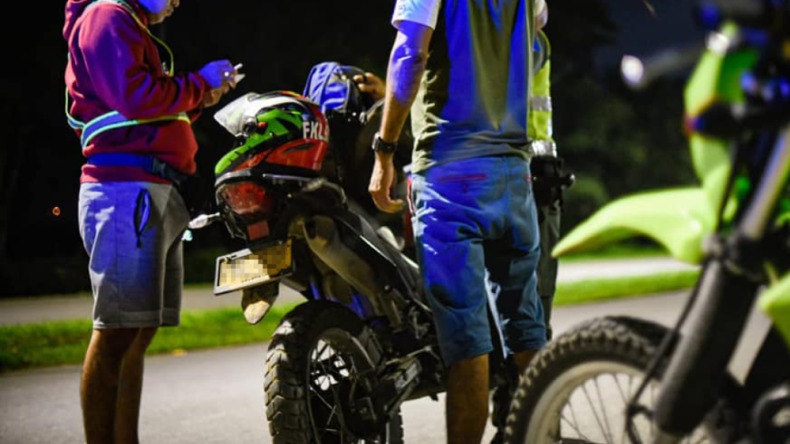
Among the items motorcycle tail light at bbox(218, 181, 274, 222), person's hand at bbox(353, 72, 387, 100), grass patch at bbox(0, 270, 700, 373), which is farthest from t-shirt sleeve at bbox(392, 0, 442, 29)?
grass patch at bbox(0, 270, 700, 373)

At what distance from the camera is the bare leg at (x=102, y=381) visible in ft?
13.3

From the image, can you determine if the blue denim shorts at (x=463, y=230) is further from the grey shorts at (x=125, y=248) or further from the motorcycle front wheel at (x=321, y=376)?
the grey shorts at (x=125, y=248)

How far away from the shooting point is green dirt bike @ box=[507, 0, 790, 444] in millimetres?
2283

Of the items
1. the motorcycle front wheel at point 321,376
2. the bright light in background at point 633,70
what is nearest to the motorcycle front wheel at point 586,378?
the bright light in background at point 633,70

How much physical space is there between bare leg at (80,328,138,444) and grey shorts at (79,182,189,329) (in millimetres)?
60

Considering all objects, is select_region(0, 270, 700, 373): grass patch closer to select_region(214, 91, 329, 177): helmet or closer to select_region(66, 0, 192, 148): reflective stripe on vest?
select_region(66, 0, 192, 148): reflective stripe on vest

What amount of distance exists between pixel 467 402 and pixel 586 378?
1.03m

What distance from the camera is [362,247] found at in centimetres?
421

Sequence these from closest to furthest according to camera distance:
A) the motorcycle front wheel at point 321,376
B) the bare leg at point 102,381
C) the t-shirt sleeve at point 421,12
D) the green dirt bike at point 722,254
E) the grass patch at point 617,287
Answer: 1. the green dirt bike at point 722,254
2. the t-shirt sleeve at point 421,12
3. the motorcycle front wheel at point 321,376
4. the bare leg at point 102,381
5. the grass patch at point 617,287

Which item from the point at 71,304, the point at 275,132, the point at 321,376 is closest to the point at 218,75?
the point at 275,132

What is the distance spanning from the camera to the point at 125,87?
13.0 ft

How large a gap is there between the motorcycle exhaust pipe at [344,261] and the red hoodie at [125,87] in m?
0.54

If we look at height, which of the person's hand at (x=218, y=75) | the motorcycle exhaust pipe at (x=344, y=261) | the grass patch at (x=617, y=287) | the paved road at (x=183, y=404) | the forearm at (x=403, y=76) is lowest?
the grass patch at (x=617, y=287)

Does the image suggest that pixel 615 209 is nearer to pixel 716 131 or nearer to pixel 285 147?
pixel 716 131
